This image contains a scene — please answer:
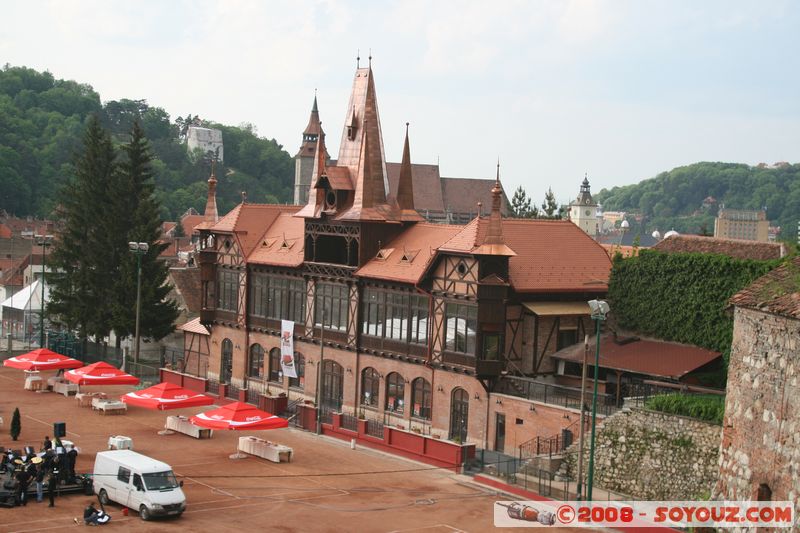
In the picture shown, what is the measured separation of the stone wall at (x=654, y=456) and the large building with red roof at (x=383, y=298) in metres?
3.12

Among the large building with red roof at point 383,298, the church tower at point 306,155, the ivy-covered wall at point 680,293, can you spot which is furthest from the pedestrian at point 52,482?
the church tower at point 306,155

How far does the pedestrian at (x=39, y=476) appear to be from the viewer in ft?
111

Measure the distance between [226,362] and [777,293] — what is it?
38424mm

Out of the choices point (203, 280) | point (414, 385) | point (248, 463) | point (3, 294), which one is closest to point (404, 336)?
point (414, 385)

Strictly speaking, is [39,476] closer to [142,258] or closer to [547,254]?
[547,254]

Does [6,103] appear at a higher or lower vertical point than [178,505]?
higher

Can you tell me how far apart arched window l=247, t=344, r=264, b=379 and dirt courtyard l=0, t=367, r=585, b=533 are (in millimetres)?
9975

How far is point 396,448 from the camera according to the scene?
4453cm

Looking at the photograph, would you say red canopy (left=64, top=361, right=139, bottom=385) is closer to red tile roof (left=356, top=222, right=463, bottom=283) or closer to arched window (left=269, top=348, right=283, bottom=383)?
arched window (left=269, top=348, right=283, bottom=383)

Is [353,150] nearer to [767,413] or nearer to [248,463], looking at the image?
[248,463]

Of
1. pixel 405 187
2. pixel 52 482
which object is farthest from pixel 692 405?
pixel 405 187

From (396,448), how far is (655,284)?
13.1 meters

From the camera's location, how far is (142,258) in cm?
6750

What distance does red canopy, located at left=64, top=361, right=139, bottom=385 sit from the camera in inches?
2024
